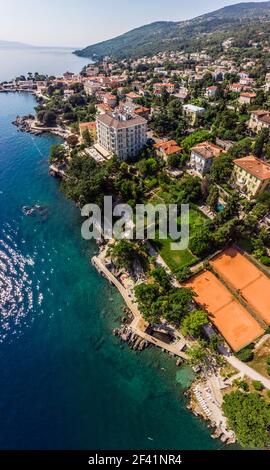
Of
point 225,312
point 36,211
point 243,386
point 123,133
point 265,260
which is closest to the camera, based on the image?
point 243,386

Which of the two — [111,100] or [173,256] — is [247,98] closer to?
[111,100]

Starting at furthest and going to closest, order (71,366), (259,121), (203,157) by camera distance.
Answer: (259,121) → (203,157) → (71,366)

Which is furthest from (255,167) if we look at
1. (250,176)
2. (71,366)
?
(71,366)

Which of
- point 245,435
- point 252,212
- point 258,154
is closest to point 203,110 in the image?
point 258,154

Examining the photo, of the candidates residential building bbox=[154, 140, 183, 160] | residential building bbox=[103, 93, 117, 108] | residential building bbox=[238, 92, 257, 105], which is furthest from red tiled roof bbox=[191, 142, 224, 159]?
residential building bbox=[103, 93, 117, 108]

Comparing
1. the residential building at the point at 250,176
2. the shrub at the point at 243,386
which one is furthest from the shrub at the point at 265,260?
the shrub at the point at 243,386

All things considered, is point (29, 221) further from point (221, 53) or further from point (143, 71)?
point (221, 53)

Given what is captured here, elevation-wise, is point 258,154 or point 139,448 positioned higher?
point 258,154

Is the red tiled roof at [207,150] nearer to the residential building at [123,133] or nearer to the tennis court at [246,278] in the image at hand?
the residential building at [123,133]
